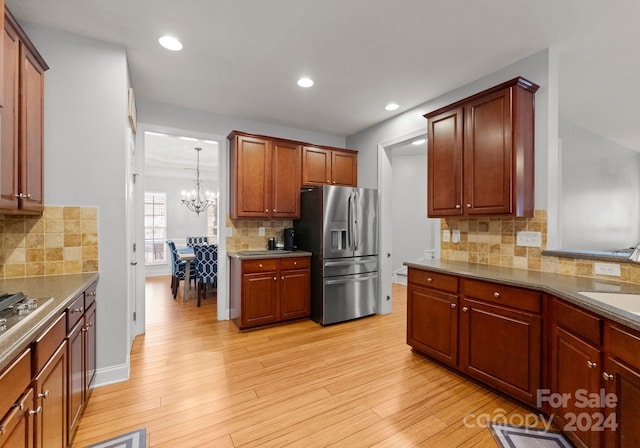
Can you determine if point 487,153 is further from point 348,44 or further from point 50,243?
point 50,243

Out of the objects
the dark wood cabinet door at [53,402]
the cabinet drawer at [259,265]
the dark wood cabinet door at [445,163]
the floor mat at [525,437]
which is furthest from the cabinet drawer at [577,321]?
the cabinet drawer at [259,265]

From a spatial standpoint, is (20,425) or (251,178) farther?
(251,178)

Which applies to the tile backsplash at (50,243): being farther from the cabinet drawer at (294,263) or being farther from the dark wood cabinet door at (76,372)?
the cabinet drawer at (294,263)

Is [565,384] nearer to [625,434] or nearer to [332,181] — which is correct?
[625,434]

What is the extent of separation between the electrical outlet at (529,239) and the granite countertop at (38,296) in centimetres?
316

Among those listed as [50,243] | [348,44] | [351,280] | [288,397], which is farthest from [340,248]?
[50,243]

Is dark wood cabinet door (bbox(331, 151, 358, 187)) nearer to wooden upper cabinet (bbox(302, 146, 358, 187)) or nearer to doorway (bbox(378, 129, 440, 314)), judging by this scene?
wooden upper cabinet (bbox(302, 146, 358, 187))

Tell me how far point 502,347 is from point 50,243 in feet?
11.1

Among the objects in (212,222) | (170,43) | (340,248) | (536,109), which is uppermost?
(170,43)

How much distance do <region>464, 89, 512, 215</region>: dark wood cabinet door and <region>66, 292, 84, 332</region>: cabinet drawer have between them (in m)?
2.96

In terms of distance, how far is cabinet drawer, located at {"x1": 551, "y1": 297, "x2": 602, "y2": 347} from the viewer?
1475 mm

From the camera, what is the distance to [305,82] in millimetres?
3010

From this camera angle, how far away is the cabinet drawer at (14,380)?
90 centimetres

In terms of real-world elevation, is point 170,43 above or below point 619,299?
above
